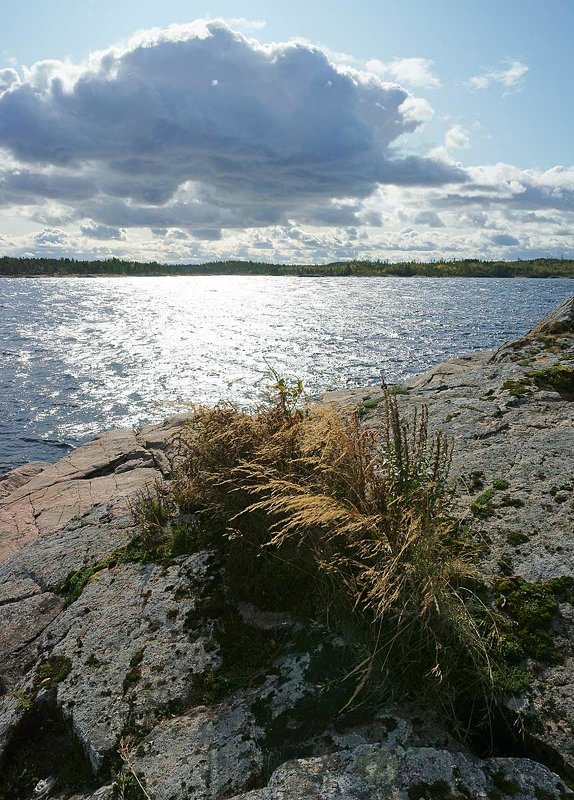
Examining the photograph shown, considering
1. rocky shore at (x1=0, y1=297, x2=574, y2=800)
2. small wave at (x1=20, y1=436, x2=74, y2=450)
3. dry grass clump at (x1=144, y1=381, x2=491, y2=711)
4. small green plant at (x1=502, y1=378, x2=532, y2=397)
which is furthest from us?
small wave at (x1=20, y1=436, x2=74, y2=450)

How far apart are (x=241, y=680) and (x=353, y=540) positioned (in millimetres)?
1391

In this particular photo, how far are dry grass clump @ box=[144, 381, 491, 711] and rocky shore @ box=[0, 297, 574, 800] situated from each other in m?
0.24

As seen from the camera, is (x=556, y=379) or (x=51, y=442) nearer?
(x=556, y=379)

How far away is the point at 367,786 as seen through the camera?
10.0ft

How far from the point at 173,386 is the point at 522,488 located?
26.3 m

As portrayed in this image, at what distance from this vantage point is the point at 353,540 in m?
4.36

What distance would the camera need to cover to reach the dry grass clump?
146 inches

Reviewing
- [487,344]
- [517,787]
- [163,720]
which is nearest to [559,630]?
[517,787]

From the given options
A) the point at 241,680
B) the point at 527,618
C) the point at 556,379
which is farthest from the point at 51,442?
the point at 527,618

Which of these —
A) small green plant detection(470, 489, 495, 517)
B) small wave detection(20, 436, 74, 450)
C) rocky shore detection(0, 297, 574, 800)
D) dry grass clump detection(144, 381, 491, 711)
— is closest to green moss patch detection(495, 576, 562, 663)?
rocky shore detection(0, 297, 574, 800)

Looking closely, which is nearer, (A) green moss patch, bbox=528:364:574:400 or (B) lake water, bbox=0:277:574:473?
(A) green moss patch, bbox=528:364:574:400

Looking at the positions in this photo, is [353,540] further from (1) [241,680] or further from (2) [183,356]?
(2) [183,356]

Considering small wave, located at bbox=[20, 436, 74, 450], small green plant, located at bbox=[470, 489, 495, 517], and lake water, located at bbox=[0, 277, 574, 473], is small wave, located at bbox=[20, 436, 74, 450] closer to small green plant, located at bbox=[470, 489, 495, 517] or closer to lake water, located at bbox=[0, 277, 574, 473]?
lake water, located at bbox=[0, 277, 574, 473]

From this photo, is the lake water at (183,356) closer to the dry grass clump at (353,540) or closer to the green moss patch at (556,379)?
the dry grass clump at (353,540)
